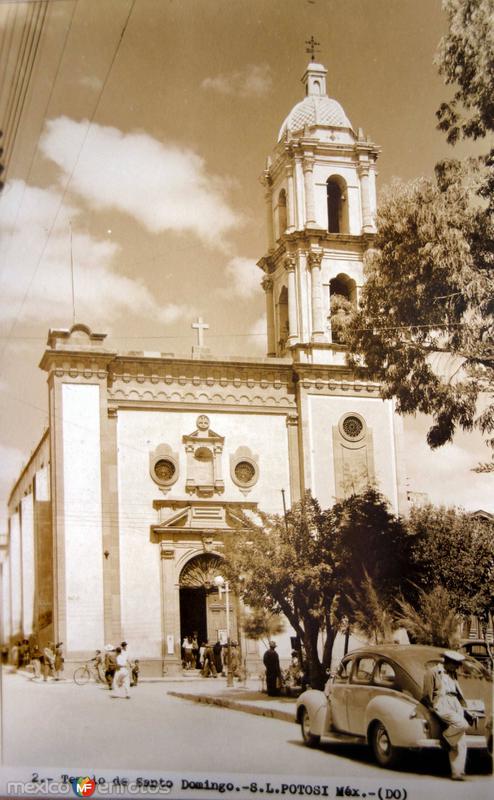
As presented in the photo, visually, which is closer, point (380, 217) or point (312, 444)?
point (380, 217)

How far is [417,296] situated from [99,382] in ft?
8.62

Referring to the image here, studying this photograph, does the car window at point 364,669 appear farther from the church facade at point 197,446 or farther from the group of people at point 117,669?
the group of people at point 117,669

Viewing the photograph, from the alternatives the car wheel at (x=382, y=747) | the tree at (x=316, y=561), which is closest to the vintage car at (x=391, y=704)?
the car wheel at (x=382, y=747)

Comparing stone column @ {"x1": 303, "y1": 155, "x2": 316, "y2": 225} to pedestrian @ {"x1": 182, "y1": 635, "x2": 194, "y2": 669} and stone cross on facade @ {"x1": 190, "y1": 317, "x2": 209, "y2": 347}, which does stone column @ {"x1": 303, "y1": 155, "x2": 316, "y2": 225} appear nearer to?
stone cross on facade @ {"x1": 190, "y1": 317, "x2": 209, "y2": 347}

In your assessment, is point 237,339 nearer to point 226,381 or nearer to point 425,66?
point 226,381

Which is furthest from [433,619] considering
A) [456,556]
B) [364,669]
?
[364,669]

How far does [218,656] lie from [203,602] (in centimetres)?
41

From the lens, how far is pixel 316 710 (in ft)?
22.1

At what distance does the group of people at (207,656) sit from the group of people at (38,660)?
873 mm

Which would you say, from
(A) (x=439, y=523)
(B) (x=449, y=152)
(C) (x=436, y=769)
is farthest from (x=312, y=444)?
(C) (x=436, y=769)

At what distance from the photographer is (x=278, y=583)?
750 cm

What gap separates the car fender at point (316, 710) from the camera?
6688 mm

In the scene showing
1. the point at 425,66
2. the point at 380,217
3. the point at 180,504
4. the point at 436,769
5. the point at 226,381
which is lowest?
the point at 436,769

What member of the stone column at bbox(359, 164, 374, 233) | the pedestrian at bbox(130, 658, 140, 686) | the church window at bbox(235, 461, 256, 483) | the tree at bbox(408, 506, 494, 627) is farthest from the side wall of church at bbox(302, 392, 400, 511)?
the pedestrian at bbox(130, 658, 140, 686)
